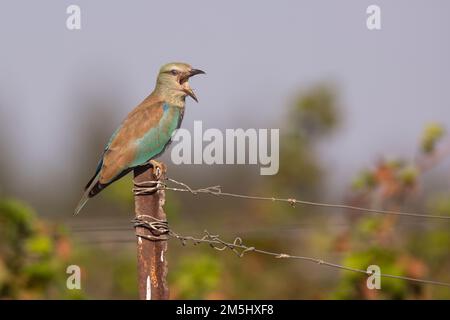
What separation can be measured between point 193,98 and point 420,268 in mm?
5591

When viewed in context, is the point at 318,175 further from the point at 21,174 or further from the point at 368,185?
the point at 21,174

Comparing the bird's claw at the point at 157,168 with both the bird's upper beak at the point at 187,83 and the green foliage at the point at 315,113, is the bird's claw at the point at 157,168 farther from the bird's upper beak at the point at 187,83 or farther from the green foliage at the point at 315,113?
the green foliage at the point at 315,113

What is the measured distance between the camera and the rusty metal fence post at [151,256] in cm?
860

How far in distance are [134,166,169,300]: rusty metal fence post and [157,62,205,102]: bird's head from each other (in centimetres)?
167

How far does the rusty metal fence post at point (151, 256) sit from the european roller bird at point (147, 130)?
55cm

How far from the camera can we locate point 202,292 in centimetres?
1423

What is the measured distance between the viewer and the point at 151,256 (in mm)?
8617

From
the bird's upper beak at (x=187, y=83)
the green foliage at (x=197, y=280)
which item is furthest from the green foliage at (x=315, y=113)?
the bird's upper beak at (x=187, y=83)

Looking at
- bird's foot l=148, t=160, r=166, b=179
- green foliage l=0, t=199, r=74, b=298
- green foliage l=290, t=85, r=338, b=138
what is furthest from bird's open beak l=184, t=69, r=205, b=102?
green foliage l=290, t=85, r=338, b=138

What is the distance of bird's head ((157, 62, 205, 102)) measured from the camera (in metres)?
10.2

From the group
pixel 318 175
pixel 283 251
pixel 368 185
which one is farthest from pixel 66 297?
pixel 318 175

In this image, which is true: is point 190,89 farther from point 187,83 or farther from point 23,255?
point 23,255

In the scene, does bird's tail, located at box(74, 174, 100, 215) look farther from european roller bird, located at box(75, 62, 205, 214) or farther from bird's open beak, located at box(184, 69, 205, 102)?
bird's open beak, located at box(184, 69, 205, 102)
